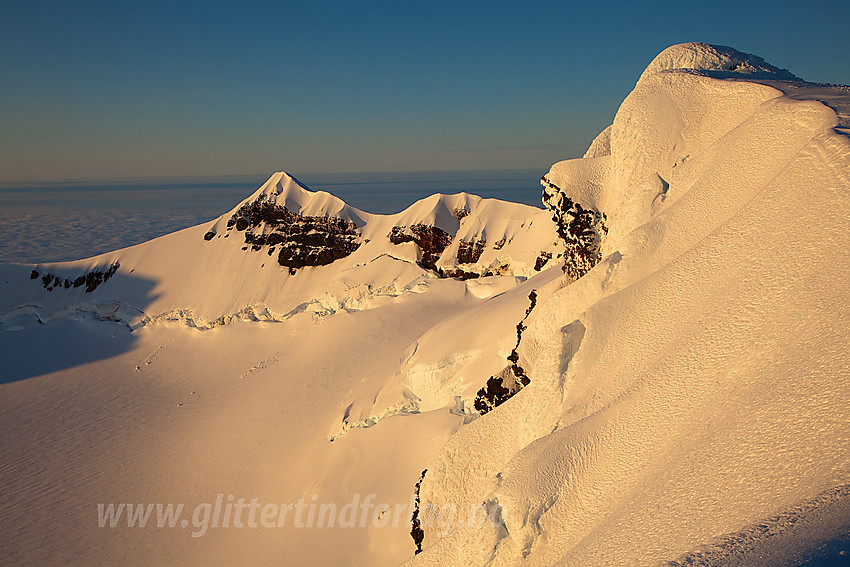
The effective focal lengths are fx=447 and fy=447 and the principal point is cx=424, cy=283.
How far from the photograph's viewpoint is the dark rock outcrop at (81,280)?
4244 centimetres

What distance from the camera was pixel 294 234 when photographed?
43.0 metres

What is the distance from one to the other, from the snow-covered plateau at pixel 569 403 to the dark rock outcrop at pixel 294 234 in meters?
12.1

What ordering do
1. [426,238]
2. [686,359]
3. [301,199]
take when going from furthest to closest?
A: [301,199]
[426,238]
[686,359]

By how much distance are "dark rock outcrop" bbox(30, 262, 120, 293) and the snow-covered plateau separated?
45.6 feet

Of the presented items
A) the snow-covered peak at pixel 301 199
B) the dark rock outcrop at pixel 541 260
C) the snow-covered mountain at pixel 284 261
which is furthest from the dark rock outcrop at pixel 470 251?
the snow-covered peak at pixel 301 199

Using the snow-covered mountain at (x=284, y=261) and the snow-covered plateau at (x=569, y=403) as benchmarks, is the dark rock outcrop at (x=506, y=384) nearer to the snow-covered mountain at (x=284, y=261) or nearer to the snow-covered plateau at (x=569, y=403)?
the snow-covered plateau at (x=569, y=403)

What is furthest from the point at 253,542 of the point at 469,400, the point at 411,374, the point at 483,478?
the point at 483,478

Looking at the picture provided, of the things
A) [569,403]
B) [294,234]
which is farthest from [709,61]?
[294,234]

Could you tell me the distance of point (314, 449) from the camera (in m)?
18.1

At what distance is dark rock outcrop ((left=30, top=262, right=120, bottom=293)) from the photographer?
4244 centimetres

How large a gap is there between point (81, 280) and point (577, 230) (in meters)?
49.1

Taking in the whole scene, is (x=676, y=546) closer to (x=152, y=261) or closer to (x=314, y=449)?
(x=314, y=449)

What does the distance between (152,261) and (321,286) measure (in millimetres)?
19379

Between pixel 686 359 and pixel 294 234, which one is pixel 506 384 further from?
pixel 294 234
